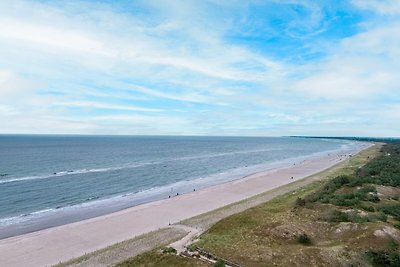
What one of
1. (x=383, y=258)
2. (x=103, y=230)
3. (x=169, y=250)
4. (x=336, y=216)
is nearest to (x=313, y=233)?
(x=336, y=216)

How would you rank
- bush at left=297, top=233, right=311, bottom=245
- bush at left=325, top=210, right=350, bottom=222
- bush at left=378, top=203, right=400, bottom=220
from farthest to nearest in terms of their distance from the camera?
bush at left=378, top=203, right=400, bottom=220, bush at left=325, top=210, right=350, bottom=222, bush at left=297, top=233, right=311, bottom=245

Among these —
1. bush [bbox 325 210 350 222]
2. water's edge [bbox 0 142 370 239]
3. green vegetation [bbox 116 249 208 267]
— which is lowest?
water's edge [bbox 0 142 370 239]

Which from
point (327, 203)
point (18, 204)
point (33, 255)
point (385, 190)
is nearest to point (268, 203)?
point (327, 203)

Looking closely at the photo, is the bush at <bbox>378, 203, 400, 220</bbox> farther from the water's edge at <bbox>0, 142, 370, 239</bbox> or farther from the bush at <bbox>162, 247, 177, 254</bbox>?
the water's edge at <bbox>0, 142, 370, 239</bbox>

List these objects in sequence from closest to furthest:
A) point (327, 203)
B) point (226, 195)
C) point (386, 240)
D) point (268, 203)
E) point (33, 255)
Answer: point (386, 240)
point (33, 255)
point (327, 203)
point (268, 203)
point (226, 195)

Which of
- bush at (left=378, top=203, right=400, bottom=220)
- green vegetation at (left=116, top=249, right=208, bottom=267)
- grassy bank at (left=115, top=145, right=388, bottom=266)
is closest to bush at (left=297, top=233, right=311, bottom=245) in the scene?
grassy bank at (left=115, top=145, right=388, bottom=266)

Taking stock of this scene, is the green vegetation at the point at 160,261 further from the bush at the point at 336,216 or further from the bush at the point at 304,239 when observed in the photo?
the bush at the point at 336,216

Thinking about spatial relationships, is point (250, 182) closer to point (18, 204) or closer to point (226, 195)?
point (226, 195)
